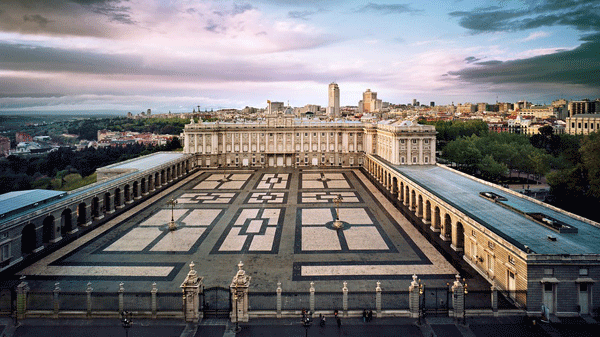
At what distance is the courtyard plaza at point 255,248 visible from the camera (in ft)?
76.7

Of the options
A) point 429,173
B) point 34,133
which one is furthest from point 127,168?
point 34,133

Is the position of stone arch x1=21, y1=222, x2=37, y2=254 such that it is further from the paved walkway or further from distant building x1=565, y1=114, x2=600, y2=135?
distant building x1=565, y1=114, x2=600, y2=135

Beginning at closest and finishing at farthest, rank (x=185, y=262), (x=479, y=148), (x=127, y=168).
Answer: (x=185, y=262), (x=127, y=168), (x=479, y=148)

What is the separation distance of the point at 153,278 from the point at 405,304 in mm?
15184

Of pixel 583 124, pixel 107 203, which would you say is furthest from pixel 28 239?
pixel 583 124

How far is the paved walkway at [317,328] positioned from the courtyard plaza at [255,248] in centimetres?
402

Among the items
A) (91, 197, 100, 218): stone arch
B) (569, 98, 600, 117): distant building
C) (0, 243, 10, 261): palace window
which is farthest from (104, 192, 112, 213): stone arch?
(569, 98, 600, 117): distant building

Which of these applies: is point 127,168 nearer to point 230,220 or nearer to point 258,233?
point 230,220

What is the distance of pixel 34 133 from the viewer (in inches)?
4318

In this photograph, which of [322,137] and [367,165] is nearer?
[367,165]

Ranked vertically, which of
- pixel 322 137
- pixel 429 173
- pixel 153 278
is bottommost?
pixel 153 278

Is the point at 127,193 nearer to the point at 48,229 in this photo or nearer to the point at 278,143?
the point at 48,229

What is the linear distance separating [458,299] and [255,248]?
15.6 meters

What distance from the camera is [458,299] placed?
18.2 meters
